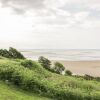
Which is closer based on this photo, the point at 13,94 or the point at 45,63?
the point at 13,94

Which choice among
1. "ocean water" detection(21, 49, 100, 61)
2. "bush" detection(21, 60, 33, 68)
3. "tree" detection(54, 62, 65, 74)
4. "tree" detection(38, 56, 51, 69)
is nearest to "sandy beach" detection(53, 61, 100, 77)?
"tree" detection(54, 62, 65, 74)

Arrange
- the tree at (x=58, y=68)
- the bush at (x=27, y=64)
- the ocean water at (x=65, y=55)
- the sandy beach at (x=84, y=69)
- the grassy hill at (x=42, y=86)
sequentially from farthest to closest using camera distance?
1. the ocean water at (x=65, y=55)
2. the sandy beach at (x=84, y=69)
3. the tree at (x=58, y=68)
4. the bush at (x=27, y=64)
5. the grassy hill at (x=42, y=86)

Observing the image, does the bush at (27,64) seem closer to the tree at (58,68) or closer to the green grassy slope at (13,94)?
the green grassy slope at (13,94)

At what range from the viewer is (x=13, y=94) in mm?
17391

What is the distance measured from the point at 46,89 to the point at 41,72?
455cm

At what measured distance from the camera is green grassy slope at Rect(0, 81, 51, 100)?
1678cm

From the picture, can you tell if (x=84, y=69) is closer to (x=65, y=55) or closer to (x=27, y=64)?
(x=27, y=64)

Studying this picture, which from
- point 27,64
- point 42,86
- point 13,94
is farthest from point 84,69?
point 13,94

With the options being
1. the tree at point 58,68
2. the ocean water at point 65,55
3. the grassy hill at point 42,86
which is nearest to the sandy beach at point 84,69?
the tree at point 58,68

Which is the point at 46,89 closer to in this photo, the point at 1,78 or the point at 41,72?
the point at 1,78

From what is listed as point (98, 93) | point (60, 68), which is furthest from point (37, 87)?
point (60, 68)

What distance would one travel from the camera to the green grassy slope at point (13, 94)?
1678 centimetres

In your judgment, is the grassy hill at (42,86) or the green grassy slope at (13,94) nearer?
the green grassy slope at (13,94)

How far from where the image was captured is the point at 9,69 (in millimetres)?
19984
